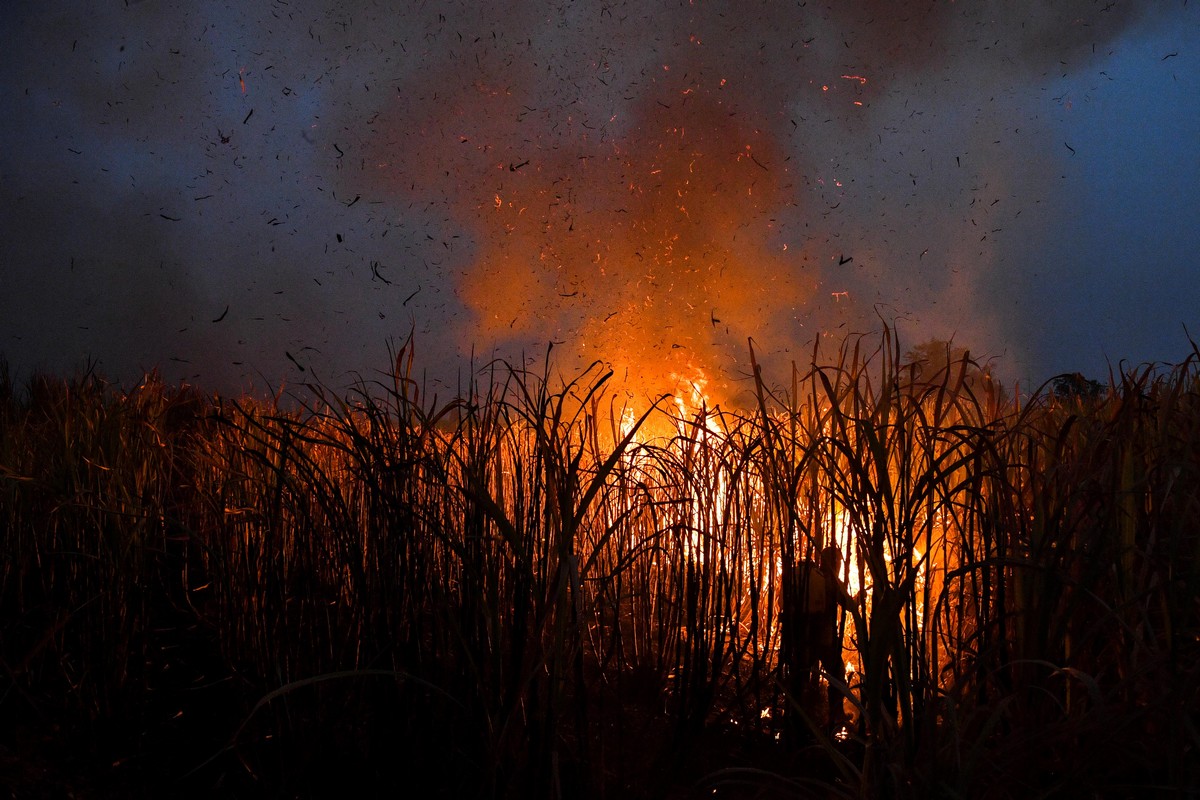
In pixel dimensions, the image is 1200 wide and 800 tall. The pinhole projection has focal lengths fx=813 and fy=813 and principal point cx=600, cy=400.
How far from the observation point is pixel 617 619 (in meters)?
1.86

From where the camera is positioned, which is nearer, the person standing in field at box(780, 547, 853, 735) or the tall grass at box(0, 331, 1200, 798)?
the tall grass at box(0, 331, 1200, 798)

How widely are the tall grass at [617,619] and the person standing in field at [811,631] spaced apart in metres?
0.02

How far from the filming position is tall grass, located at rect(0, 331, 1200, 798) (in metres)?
1.35

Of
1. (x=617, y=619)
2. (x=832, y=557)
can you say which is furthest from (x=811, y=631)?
(x=617, y=619)

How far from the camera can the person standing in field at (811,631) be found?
1825mm

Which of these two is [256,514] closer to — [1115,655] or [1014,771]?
[1014,771]

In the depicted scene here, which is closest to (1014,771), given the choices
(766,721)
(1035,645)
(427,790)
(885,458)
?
(1035,645)

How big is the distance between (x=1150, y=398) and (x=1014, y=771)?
4.65 feet

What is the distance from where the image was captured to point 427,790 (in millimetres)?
1636

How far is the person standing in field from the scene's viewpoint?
1825 mm

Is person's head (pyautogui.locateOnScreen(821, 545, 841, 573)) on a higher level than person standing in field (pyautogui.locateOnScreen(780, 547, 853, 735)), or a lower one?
higher

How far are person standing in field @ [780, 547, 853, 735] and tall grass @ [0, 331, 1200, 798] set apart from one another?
0.02 metres

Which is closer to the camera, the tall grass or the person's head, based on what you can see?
the tall grass

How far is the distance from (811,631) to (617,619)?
18.8 inches
